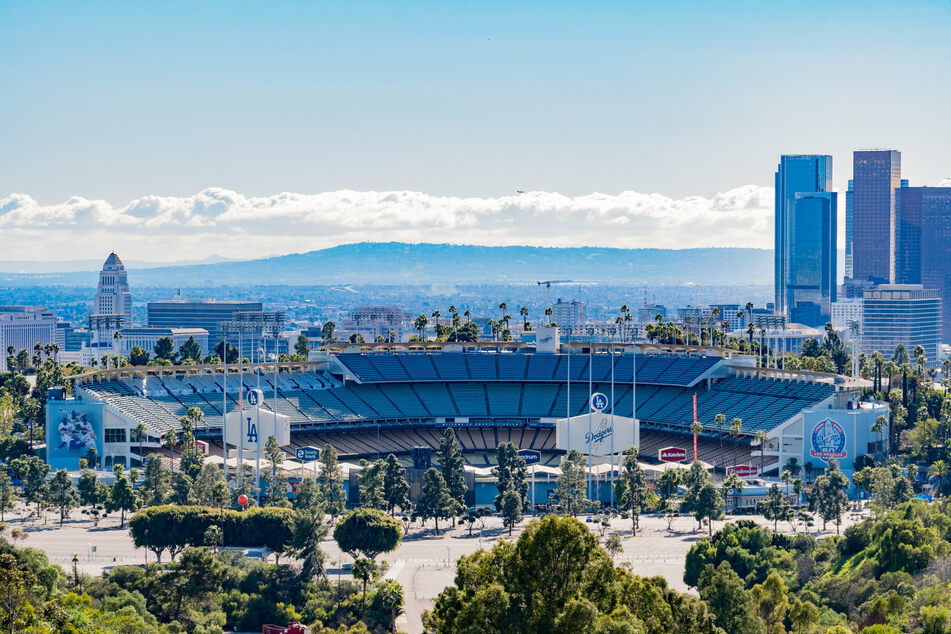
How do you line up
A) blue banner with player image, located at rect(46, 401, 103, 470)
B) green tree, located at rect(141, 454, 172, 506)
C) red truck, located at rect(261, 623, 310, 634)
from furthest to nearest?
blue banner with player image, located at rect(46, 401, 103, 470)
green tree, located at rect(141, 454, 172, 506)
red truck, located at rect(261, 623, 310, 634)

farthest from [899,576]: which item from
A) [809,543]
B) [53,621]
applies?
[53,621]

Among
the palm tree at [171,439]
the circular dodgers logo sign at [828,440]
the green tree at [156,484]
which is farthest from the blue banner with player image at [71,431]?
the circular dodgers logo sign at [828,440]

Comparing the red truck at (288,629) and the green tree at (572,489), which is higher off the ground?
the green tree at (572,489)

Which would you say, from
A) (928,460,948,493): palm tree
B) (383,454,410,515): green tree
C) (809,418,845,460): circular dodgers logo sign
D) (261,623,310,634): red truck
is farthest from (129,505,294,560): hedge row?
(928,460,948,493): palm tree

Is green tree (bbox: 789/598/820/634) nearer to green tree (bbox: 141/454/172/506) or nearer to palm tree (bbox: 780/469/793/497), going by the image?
palm tree (bbox: 780/469/793/497)

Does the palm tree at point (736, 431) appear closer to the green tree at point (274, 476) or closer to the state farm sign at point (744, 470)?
the state farm sign at point (744, 470)
